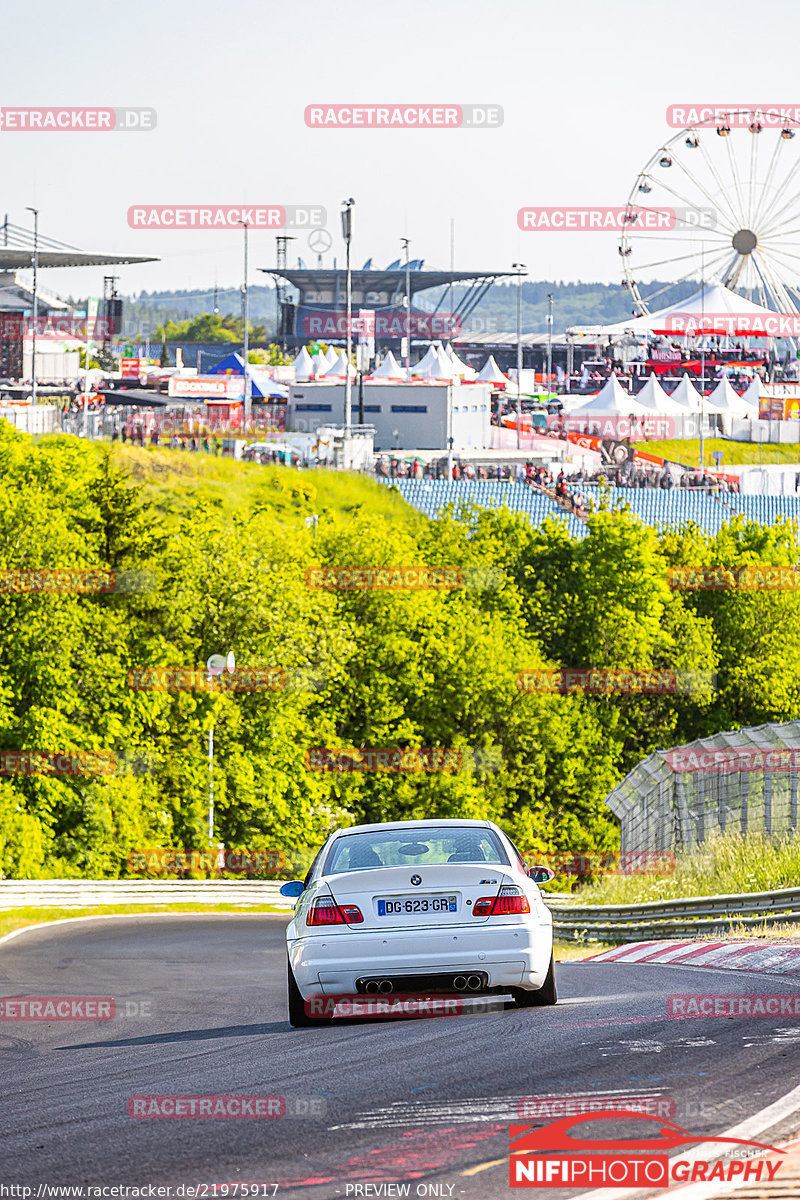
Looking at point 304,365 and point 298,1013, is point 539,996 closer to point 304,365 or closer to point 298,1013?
point 298,1013

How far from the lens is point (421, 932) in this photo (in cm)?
891

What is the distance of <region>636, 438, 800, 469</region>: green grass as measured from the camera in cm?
10019

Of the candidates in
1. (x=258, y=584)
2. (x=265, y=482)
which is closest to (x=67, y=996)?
(x=258, y=584)

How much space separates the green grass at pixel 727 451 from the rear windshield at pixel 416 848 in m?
89.6

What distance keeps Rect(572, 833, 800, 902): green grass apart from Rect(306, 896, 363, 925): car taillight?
8411 millimetres

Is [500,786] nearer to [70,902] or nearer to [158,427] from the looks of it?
[70,902]

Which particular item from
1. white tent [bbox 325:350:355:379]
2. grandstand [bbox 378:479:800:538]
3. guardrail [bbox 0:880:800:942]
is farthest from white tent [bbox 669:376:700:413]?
guardrail [bbox 0:880:800:942]

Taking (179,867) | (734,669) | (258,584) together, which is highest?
(258,584)

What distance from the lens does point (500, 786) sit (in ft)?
163

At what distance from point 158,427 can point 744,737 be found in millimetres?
64126

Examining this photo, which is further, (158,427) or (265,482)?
(158,427)

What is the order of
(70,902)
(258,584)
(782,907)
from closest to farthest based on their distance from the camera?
(782,907) < (70,902) < (258,584)

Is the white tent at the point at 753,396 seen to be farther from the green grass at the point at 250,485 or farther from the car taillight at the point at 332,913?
the car taillight at the point at 332,913

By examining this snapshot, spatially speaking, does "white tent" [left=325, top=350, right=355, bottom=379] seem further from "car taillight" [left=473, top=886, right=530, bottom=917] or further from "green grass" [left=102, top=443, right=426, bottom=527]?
"car taillight" [left=473, top=886, right=530, bottom=917]
